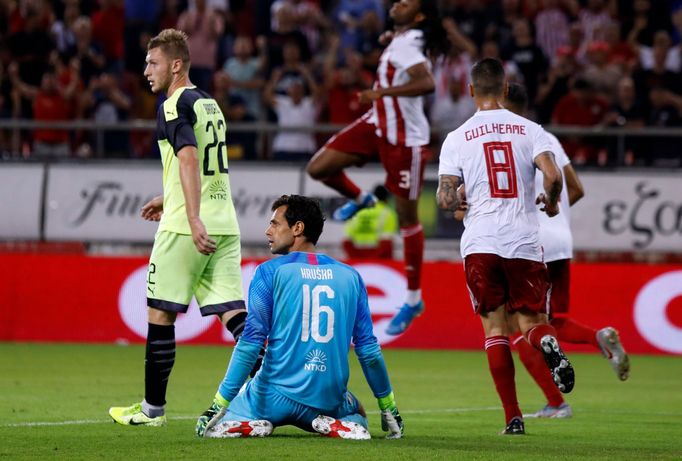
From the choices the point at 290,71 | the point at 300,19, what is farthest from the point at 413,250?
the point at 300,19

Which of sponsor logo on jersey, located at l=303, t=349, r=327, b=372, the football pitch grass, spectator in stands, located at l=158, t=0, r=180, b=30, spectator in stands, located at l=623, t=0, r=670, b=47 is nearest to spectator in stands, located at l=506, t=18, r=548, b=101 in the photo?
spectator in stands, located at l=623, t=0, r=670, b=47

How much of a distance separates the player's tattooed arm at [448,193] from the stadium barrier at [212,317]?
806cm

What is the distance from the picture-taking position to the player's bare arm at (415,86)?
11.9 metres

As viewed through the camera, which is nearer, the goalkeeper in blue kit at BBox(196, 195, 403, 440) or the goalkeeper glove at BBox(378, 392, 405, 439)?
the goalkeeper in blue kit at BBox(196, 195, 403, 440)

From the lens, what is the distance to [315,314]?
7363 millimetres

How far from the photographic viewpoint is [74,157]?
17266 millimetres

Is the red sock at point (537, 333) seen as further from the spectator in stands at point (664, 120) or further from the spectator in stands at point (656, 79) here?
the spectator in stands at point (656, 79)

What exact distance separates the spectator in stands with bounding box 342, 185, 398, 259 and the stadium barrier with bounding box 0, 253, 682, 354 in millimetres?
543

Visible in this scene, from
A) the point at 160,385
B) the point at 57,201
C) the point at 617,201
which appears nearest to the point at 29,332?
the point at 57,201

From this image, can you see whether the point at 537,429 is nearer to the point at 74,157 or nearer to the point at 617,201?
the point at 617,201

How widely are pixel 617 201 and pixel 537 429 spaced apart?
28.1 ft

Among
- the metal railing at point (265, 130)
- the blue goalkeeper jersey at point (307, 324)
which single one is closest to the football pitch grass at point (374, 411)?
the blue goalkeeper jersey at point (307, 324)

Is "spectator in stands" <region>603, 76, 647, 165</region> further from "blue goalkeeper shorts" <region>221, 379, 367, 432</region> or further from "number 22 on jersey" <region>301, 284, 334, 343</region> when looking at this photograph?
"number 22 on jersey" <region>301, 284, 334, 343</region>

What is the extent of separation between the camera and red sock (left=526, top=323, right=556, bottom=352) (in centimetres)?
839
